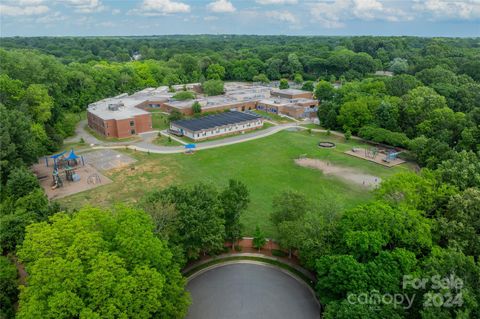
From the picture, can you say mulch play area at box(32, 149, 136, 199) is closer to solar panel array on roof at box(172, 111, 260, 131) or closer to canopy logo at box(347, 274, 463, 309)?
solar panel array on roof at box(172, 111, 260, 131)

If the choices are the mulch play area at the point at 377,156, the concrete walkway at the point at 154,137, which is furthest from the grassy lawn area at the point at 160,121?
the mulch play area at the point at 377,156

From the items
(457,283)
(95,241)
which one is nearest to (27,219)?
(95,241)

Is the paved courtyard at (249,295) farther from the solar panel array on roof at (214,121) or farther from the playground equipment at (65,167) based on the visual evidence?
the solar panel array on roof at (214,121)

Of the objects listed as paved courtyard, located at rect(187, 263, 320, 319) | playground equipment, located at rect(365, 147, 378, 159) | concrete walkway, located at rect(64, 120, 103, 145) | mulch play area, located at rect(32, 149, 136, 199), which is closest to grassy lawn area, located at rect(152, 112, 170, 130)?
concrete walkway, located at rect(64, 120, 103, 145)

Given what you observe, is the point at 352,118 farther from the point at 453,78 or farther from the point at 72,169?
the point at 72,169

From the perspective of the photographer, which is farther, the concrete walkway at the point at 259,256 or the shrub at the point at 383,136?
the shrub at the point at 383,136

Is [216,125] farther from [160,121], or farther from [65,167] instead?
[65,167]

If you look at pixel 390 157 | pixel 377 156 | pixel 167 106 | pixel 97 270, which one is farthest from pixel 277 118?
pixel 97 270
